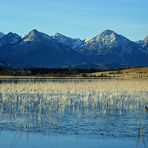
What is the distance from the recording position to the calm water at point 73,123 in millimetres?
17969

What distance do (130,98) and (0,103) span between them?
30.7ft

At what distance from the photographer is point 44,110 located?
27.4m

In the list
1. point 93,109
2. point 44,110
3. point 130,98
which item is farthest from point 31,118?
point 130,98

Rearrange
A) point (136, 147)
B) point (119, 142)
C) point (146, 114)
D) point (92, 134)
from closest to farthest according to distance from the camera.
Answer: point (136, 147) → point (119, 142) → point (92, 134) → point (146, 114)

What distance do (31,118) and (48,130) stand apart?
3909 mm

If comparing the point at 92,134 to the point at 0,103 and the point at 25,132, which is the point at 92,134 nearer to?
the point at 25,132

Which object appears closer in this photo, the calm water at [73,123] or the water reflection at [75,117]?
the calm water at [73,123]

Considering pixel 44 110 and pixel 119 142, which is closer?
pixel 119 142

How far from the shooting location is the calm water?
707 inches

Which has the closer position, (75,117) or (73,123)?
(73,123)

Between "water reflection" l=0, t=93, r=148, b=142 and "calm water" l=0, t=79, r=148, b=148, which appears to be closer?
"calm water" l=0, t=79, r=148, b=148

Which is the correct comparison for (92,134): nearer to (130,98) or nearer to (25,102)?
(25,102)

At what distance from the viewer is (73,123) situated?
2241cm

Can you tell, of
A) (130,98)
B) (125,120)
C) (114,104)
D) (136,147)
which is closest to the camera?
(136,147)
